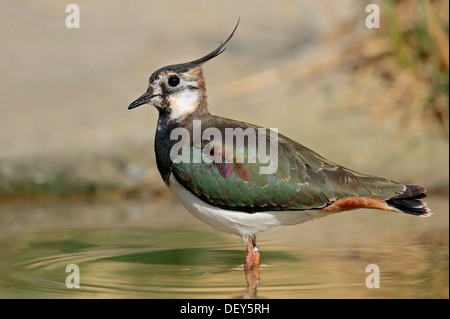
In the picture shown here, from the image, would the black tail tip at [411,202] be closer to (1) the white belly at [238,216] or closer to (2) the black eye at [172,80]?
(1) the white belly at [238,216]

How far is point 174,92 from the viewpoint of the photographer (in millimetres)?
6031

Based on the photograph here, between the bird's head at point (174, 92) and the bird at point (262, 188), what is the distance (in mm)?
228

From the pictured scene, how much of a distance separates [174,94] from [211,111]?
3.27 metres

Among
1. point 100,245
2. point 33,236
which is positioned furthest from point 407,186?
point 33,236

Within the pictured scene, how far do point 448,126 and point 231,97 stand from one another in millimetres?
2424

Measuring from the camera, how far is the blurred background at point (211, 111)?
232 inches

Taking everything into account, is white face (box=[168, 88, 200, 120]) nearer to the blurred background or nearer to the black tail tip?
the blurred background

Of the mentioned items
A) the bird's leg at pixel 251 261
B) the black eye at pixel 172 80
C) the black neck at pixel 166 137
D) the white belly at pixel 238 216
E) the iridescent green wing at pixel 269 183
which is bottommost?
the bird's leg at pixel 251 261

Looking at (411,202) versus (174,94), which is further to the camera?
(174,94)

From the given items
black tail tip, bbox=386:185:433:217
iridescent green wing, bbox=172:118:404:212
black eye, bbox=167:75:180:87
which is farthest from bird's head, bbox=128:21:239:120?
black tail tip, bbox=386:185:433:217

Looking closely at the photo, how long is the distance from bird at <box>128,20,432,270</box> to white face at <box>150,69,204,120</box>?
0.22 m

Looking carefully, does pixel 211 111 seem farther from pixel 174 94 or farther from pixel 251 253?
pixel 251 253

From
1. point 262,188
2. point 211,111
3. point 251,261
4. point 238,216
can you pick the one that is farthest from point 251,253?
point 211,111

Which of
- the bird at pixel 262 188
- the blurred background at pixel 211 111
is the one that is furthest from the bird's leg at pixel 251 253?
the blurred background at pixel 211 111
